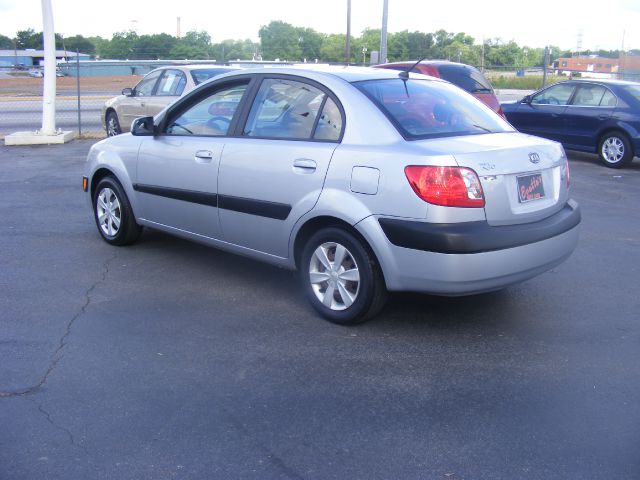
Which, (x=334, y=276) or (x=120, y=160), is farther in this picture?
(x=120, y=160)

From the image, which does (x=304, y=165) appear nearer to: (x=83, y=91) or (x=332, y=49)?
(x=83, y=91)

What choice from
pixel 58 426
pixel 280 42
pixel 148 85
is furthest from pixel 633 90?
pixel 280 42

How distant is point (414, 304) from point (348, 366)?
4.16ft

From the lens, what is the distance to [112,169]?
661 cm

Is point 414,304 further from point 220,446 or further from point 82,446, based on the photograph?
point 82,446

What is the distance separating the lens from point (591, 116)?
1250 cm

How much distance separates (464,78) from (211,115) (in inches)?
320

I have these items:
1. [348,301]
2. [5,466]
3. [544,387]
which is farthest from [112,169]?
[544,387]

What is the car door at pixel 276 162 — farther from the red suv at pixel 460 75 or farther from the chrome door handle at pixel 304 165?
the red suv at pixel 460 75

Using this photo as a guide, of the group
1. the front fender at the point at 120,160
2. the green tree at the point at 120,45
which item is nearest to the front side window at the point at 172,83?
the front fender at the point at 120,160

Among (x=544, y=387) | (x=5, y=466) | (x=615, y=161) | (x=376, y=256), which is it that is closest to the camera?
(x=5, y=466)

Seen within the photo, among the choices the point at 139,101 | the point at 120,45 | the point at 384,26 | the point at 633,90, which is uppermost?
the point at 120,45

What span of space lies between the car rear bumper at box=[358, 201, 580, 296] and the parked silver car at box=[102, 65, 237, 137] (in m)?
8.40

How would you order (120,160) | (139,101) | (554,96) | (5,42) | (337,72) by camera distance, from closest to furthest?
(337,72)
(120,160)
(554,96)
(139,101)
(5,42)
